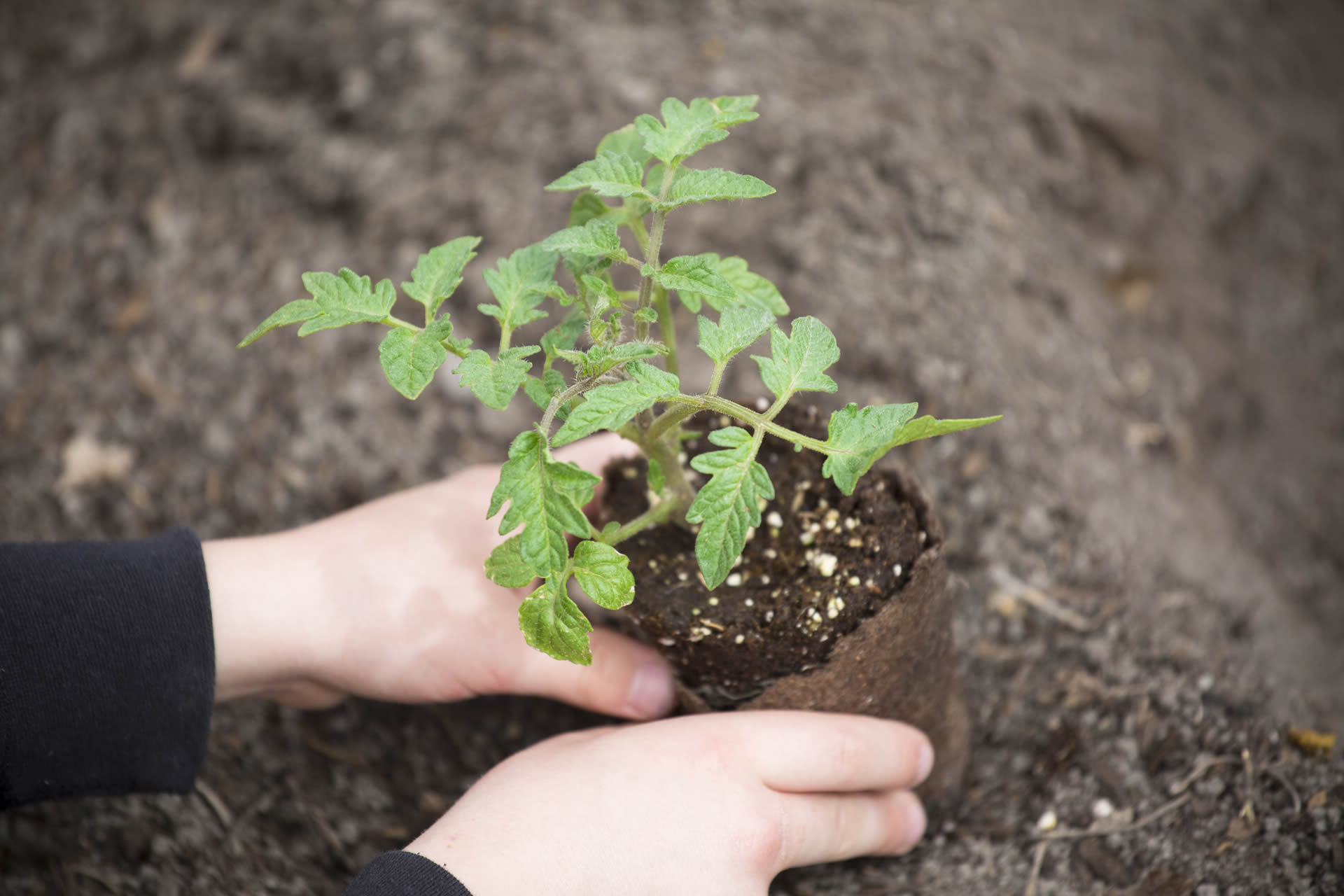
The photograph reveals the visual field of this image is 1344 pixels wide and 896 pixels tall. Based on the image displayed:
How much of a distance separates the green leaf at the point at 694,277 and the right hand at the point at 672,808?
1.95ft

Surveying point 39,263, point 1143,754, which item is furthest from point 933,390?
point 39,263

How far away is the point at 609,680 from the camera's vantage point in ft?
4.67

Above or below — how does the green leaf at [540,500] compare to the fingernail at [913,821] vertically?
above

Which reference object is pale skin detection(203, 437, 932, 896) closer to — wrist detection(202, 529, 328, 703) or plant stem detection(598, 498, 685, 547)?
wrist detection(202, 529, 328, 703)

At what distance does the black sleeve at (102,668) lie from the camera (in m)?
1.29

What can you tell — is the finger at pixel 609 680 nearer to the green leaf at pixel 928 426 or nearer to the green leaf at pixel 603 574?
the green leaf at pixel 603 574

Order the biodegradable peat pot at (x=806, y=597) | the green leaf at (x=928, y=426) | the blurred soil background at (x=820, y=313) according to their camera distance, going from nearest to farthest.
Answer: the green leaf at (x=928, y=426), the biodegradable peat pot at (x=806, y=597), the blurred soil background at (x=820, y=313)

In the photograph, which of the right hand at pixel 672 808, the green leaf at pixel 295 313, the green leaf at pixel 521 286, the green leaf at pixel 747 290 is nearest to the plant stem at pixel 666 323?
the green leaf at pixel 747 290

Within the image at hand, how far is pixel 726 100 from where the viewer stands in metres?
1.09

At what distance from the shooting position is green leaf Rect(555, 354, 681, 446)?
0.93 meters

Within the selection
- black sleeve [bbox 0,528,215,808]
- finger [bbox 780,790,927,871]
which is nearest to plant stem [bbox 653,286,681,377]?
finger [bbox 780,790,927,871]

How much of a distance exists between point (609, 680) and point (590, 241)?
712mm

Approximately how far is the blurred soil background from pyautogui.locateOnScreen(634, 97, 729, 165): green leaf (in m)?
0.98

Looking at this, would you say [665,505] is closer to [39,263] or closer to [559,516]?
[559,516]
